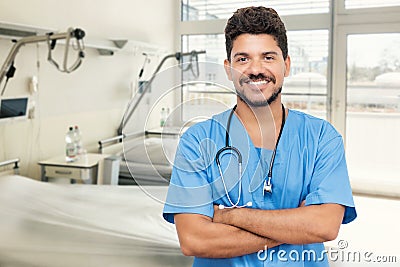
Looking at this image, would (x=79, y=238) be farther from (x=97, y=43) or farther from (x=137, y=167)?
(x=97, y=43)

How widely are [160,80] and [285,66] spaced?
0.30 meters

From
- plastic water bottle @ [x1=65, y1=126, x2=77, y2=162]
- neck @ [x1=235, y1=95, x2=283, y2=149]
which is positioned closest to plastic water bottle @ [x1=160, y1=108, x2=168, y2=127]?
neck @ [x1=235, y1=95, x2=283, y2=149]

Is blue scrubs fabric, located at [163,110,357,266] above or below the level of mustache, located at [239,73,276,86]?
below


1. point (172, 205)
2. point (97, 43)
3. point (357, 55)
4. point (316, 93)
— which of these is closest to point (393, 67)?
point (357, 55)

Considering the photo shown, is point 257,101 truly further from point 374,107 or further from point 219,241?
point 374,107

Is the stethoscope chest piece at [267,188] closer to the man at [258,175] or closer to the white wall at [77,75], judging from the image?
the man at [258,175]

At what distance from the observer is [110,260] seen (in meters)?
1.71

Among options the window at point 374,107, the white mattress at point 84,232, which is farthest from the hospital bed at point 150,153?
the window at point 374,107

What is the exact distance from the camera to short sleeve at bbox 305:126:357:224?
1028 mm

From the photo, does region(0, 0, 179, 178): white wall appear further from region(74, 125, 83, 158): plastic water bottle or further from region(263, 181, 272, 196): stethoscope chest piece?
region(263, 181, 272, 196): stethoscope chest piece

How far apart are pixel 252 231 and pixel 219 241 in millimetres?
77

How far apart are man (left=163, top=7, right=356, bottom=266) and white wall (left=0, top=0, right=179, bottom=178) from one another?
1.82m

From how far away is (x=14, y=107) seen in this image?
8.17 ft

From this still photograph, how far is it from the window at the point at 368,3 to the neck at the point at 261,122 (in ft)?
10.9
